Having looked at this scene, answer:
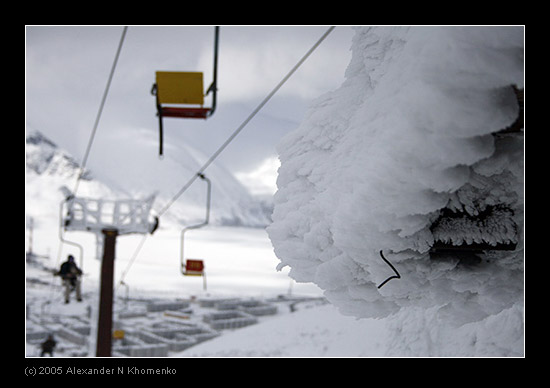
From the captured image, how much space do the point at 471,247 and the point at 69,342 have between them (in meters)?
26.8

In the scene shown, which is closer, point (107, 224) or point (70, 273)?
point (107, 224)

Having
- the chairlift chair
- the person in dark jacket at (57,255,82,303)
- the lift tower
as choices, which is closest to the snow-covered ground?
the chairlift chair

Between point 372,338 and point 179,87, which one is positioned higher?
point 179,87

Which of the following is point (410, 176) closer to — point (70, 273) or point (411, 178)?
point (411, 178)

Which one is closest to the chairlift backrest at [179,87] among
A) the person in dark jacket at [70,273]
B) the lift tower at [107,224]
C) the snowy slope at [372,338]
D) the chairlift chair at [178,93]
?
the chairlift chair at [178,93]

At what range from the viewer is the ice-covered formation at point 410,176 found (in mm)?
1185

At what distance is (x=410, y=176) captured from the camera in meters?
1.29

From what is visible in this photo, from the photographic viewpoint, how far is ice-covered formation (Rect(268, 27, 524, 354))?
118 cm

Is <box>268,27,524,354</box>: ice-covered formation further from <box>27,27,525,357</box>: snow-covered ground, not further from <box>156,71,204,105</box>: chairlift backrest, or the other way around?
<box>156,71,204,105</box>: chairlift backrest

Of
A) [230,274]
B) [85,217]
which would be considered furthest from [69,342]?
[230,274]

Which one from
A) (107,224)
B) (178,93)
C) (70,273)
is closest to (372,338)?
(178,93)
